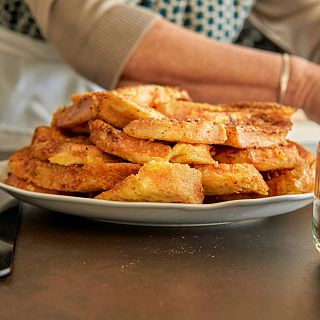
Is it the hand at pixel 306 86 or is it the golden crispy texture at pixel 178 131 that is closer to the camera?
the golden crispy texture at pixel 178 131

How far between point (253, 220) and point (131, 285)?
0.87ft

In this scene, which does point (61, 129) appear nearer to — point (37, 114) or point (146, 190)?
point (146, 190)

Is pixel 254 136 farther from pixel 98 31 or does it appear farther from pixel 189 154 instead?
pixel 98 31

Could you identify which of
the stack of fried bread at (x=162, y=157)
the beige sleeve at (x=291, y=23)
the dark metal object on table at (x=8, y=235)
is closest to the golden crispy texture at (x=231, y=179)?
the stack of fried bread at (x=162, y=157)

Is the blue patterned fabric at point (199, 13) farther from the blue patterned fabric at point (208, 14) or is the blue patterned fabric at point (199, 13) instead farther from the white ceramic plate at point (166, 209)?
the white ceramic plate at point (166, 209)

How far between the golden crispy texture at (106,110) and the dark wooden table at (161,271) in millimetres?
122

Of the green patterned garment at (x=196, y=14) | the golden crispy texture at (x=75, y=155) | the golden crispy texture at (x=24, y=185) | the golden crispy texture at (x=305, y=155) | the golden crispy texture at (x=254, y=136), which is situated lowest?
the green patterned garment at (x=196, y=14)

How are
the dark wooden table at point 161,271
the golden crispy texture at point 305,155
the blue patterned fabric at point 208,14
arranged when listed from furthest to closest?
the blue patterned fabric at point 208,14, the golden crispy texture at point 305,155, the dark wooden table at point 161,271

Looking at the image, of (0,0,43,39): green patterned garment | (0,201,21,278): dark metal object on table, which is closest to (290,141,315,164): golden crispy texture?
(0,201,21,278): dark metal object on table

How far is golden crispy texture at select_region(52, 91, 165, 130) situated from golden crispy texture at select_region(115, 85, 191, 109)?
4cm

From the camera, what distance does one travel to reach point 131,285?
0.64 meters

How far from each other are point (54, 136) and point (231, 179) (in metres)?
0.26

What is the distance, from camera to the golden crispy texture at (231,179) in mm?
769

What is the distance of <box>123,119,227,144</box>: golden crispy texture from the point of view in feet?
2.58
